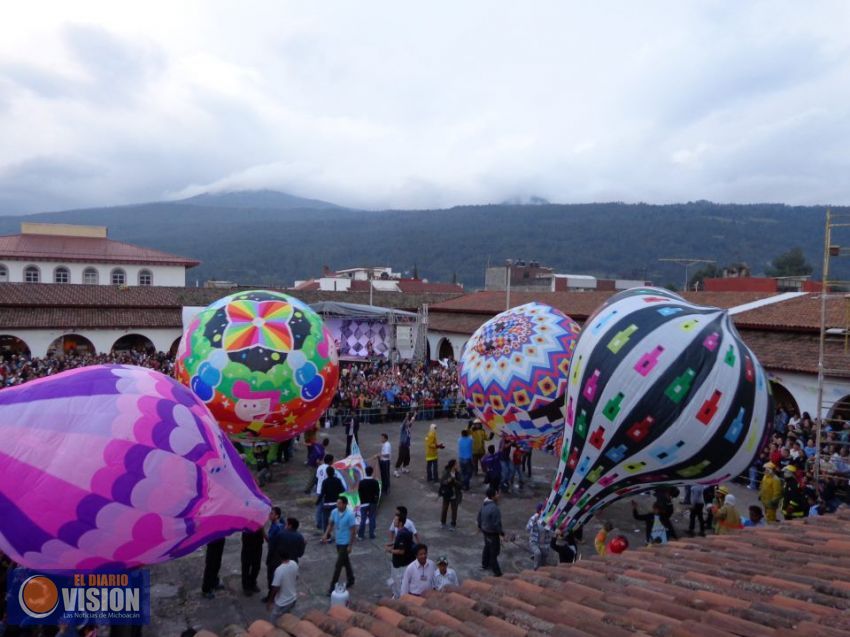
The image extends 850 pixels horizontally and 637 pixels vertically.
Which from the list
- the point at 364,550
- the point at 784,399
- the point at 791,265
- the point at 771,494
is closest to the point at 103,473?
the point at 364,550

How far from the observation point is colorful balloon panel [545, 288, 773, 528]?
799 cm

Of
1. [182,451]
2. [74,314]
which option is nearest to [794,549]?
[182,451]

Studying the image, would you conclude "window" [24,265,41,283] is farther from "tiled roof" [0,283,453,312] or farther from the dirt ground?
the dirt ground

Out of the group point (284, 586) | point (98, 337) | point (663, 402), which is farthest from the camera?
point (98, 337)

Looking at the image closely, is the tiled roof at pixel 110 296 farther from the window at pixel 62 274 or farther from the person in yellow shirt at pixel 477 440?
the person in yellow shirt at pixel 477 440

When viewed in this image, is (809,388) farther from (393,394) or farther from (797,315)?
(393,394)

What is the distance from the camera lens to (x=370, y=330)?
24.7m

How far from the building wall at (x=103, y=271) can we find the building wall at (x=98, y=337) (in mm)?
12793

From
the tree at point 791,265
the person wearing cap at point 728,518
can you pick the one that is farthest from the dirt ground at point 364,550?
the tree at point 791,265

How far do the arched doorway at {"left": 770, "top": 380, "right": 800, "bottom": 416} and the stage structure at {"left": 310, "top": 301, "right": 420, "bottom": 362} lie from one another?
42.3ft

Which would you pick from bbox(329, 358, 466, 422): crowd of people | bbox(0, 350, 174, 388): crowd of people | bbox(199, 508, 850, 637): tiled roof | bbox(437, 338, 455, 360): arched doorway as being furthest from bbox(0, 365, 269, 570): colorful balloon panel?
bbox(437, 338, 455, 360): arched doorway

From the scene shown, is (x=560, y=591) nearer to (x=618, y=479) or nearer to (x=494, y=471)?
(x=618, y=479)

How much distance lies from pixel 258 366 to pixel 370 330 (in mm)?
13944

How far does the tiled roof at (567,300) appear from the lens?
78.2ft
